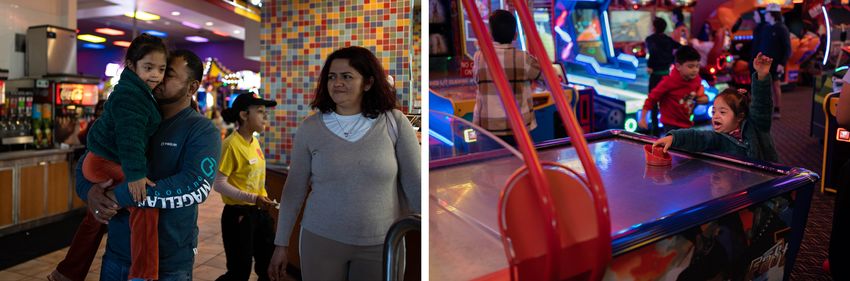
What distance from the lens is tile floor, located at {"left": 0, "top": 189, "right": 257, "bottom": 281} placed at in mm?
1596

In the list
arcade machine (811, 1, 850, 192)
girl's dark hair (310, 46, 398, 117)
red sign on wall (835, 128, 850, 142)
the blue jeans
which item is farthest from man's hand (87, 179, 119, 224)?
red sign on wall (835, 128, 850, 142)

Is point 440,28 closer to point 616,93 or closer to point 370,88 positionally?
point 370,88

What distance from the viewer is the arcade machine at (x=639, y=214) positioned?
1284 millimetres

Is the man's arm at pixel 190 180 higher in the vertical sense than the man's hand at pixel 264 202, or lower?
higher

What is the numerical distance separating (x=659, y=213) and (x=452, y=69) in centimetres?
65

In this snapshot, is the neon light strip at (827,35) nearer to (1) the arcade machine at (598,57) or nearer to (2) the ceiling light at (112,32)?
(1) the arcade machine at (598,57)

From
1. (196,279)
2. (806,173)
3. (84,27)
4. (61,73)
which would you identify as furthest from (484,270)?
(84,27)

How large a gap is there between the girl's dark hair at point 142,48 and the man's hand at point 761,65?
189 cm

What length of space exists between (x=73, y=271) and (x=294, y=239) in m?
0.66

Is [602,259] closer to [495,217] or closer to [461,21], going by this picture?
[495,217]

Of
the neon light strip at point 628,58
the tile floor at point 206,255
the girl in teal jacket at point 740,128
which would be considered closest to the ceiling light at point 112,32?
the tile floor at point 206,255

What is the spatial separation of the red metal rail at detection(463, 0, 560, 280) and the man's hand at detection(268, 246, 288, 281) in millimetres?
653

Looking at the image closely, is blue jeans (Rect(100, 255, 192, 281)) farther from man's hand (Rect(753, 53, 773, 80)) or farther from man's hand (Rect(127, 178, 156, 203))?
man's hand (Rect(753, 53, 773, 80))

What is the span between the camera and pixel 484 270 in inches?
51.4
